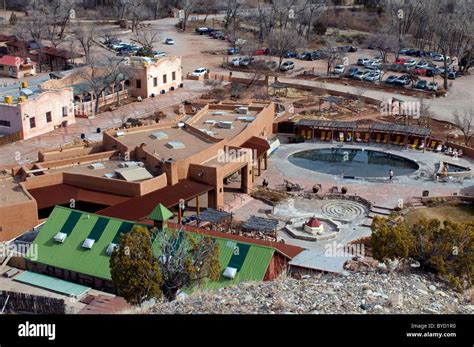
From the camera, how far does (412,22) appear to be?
9925 centimetres

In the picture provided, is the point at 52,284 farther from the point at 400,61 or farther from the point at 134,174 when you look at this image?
the point at 400,61

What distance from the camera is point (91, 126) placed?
57531 millimetres

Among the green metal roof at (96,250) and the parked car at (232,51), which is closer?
the green metal roof at (96,250)

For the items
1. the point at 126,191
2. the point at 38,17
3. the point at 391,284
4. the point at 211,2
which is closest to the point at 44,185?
the point at 126,191

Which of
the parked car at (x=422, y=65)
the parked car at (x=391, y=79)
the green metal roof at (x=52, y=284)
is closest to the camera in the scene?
the green metal roof at (x=52, y=284)

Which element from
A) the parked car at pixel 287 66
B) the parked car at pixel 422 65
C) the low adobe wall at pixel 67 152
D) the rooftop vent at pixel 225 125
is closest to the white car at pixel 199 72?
the parked car at pixel 287 66

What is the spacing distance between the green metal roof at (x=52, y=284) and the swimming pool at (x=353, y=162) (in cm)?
2289

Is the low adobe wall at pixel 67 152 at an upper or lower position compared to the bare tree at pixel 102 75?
lower

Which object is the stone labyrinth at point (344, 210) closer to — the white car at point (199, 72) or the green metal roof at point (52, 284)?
the green metal roof at point (52, 284)

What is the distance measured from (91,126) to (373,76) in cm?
3435

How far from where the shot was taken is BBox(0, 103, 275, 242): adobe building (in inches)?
1407

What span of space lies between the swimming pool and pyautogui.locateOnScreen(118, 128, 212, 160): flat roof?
8646mm

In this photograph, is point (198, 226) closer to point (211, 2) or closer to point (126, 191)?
point (126, 191)

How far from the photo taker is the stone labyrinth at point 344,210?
39.5 m
